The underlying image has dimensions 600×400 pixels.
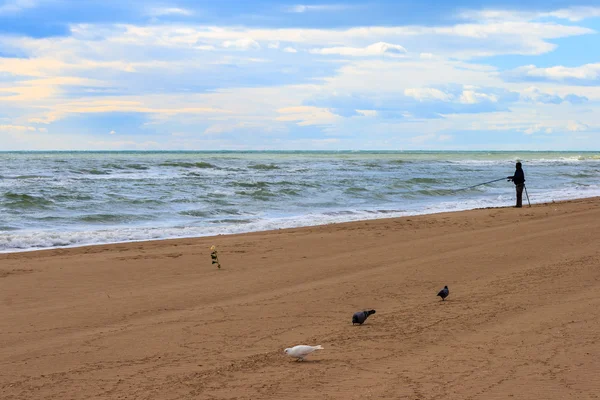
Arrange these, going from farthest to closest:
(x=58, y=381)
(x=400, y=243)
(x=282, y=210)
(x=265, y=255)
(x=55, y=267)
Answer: (x=282, y=210) → (x=400, y=243) → (x=265, y=255) → (x=55, y=267) → (x=58, y=381)

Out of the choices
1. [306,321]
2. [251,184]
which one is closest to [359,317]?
[306,321]

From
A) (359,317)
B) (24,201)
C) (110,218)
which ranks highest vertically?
(24,201)

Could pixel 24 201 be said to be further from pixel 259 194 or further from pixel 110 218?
pixel 259 194

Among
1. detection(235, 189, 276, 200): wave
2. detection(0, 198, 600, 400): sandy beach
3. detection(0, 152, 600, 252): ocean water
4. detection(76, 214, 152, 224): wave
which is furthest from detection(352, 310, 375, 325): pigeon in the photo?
detection(235, 189, 276, 200): wave

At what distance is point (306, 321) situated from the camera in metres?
6.81

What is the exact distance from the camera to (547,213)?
17125 millimetres

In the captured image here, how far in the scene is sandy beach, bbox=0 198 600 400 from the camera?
500 cm

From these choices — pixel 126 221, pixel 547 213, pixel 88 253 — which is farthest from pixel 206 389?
pixel 547 213

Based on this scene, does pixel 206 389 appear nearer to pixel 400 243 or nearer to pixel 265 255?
pixel 265 255

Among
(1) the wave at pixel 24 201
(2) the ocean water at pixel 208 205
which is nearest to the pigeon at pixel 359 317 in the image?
(2) the ocean water at pixel 208 205

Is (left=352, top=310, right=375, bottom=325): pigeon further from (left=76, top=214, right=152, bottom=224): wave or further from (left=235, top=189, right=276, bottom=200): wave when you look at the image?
(left=235, top=189, right=276, bottom=200): wave

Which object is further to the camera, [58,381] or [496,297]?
[496,297]

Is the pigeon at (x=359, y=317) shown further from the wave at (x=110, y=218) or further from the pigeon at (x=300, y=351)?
the wave at (x=110, y=218)

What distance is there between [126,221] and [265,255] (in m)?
7.09
